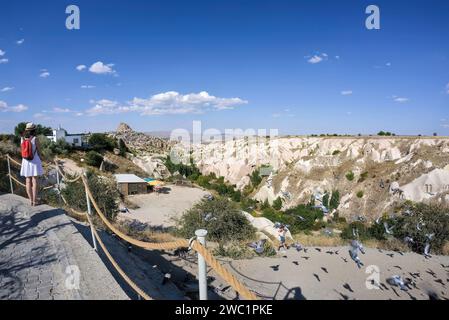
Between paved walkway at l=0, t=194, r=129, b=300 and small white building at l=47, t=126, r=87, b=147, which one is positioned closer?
paved walkway at l=0, t=194, r=129, b=300

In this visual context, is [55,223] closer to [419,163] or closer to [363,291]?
[363,291]

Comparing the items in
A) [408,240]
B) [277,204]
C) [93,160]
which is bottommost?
[277,204]

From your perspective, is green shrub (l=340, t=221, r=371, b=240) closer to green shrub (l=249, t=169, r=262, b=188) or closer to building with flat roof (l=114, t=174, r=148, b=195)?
building with flat roof (l=114, t=174, r=148, b=195)

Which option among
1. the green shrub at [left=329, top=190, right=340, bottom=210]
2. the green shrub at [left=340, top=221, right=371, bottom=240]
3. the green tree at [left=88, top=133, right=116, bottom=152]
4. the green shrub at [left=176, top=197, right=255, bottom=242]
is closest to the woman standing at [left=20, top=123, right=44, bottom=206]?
the green shrub at [left=176, top=197, right=255, bottom=242]

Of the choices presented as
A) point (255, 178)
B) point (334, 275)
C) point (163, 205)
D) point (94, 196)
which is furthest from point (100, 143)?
point (334, 275)

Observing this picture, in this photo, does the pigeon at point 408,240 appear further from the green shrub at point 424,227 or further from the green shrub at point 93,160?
the green shrub at point 93,160

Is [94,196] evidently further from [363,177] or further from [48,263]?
[363,177]
